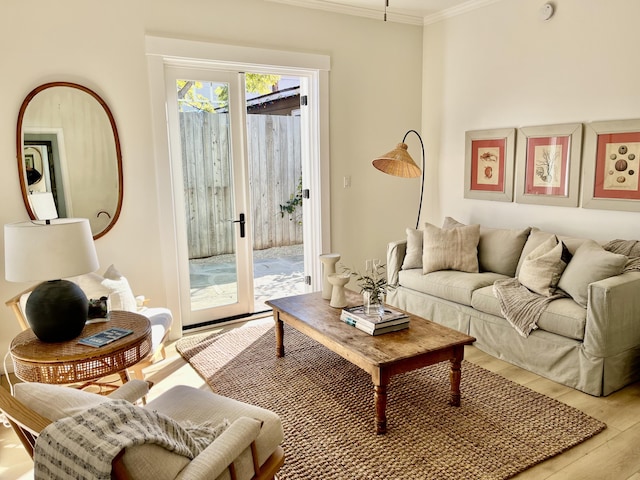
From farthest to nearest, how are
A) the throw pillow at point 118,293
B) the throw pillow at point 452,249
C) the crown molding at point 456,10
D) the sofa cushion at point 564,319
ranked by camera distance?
the crown molding at point 456,10, the throw pillow at point 452,249, the throw pillow at point 118,293, the sofa cushion at point 564,319

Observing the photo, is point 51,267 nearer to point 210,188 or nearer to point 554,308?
point 210,188

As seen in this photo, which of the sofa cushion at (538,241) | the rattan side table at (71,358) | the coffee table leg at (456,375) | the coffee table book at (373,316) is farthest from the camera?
the sofa cushion at (538,241)

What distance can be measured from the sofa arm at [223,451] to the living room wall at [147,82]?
8.17 feet

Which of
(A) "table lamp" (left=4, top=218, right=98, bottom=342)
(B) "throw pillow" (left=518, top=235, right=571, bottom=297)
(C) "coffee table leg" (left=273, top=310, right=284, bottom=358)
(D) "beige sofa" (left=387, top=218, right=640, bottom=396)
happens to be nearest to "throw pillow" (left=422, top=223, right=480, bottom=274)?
(D) "beige sofa" (left=387, top=218, right=640, bottom=396)

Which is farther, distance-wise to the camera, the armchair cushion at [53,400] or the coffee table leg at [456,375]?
the coffee table leg at [456,375]

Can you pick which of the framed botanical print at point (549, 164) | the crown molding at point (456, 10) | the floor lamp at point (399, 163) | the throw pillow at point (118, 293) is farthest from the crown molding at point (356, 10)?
the throw pillow at point (118, 293)

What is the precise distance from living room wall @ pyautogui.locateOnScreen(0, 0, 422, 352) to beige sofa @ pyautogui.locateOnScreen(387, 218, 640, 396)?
3.38 ft

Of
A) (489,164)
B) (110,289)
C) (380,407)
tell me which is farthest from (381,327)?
(489,164)

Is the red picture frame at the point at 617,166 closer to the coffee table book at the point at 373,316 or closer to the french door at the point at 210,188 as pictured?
the coffee table book at the point at 373,316

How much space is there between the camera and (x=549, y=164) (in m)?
3.98

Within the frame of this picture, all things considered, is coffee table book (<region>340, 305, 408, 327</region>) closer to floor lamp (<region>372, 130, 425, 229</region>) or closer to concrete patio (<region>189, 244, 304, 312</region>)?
floor lamp (<region>372, 130, 425, 229</region>)

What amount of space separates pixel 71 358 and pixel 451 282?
2.73 metres

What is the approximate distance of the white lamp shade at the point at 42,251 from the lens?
90.7 inches

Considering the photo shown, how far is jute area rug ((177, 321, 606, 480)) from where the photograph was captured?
2316 mm
